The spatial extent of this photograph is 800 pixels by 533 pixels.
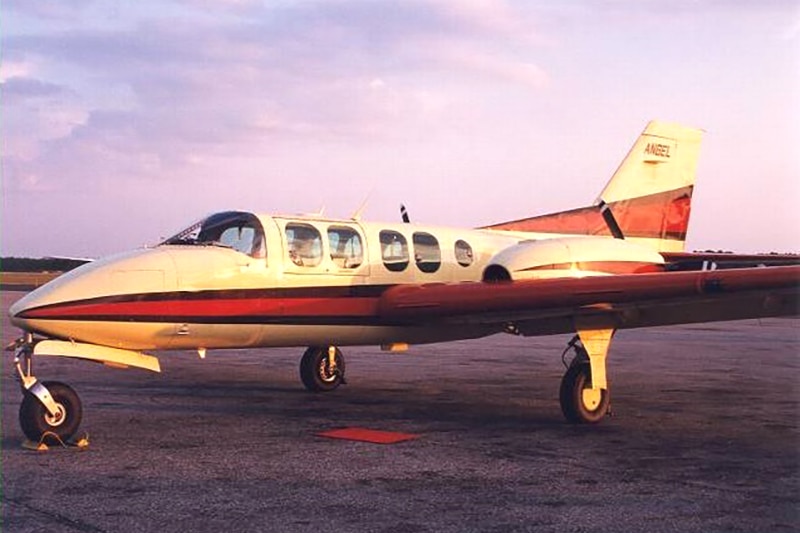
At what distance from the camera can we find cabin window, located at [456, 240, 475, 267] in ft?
44.9

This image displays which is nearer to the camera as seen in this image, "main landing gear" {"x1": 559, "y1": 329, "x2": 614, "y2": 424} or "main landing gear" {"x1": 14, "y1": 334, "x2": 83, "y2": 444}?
"main landing gear" {"x1": 14, "y1": 334, "x2": 83, "y2": 444}

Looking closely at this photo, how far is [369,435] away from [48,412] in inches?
137

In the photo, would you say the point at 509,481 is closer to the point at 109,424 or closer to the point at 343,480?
the point at 343,480

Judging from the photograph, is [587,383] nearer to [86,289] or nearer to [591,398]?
[591,398]

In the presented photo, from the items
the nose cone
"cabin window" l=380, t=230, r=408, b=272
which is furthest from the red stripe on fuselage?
"cabin window" l=380, t=230, r=408, b=272

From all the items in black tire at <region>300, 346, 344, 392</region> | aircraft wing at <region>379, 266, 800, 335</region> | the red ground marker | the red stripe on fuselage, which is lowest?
the red ground marker

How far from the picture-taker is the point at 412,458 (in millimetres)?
9141

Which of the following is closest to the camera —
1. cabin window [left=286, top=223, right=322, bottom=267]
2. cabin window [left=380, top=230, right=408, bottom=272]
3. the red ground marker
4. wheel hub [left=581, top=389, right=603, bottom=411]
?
the red ground marker

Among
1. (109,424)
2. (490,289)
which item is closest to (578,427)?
(490,289)

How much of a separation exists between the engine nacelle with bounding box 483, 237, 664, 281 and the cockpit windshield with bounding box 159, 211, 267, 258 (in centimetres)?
314

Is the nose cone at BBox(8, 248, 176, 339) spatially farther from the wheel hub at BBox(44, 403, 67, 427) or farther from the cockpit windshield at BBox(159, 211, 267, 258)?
the wheel hub at BBox(44, 403, 67, 427)

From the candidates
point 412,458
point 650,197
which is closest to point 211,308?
point 412,458

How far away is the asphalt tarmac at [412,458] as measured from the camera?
684cm

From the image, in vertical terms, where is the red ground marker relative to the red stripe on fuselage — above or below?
below
